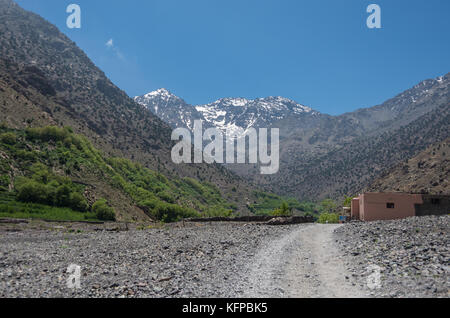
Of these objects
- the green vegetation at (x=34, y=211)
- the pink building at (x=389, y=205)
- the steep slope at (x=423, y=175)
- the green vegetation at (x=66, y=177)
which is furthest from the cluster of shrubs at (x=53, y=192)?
the steep slope at (x=423, y=175)

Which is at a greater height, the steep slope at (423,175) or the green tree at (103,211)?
the steep slope at (423,175)

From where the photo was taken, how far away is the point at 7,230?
32.9m

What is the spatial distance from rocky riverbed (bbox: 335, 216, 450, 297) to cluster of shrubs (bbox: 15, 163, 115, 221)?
1814 inches

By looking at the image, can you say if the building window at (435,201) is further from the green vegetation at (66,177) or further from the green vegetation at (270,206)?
the green vegetation at (270,206)

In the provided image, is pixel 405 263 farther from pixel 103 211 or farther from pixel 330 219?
pixel 330 219

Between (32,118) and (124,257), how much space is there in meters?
A: 70.5

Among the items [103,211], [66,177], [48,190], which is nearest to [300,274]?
[103,211]

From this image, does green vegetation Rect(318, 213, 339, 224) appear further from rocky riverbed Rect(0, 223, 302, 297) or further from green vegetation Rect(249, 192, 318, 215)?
rocky riverbed Rect(0, 223, 302, 297)

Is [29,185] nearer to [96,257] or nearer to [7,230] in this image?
[7,230]

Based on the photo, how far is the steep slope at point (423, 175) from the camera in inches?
3063

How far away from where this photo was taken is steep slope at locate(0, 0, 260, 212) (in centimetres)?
8856

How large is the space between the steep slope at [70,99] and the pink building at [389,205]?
214 ft


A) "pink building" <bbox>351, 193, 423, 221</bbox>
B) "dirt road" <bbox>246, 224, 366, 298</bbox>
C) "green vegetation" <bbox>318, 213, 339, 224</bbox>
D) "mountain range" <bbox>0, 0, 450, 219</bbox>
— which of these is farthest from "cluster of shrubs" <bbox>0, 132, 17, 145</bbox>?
"green vegetation" <bbox>318, 213, 339, 224</bbox>

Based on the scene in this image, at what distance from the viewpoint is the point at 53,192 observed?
2077 inches
